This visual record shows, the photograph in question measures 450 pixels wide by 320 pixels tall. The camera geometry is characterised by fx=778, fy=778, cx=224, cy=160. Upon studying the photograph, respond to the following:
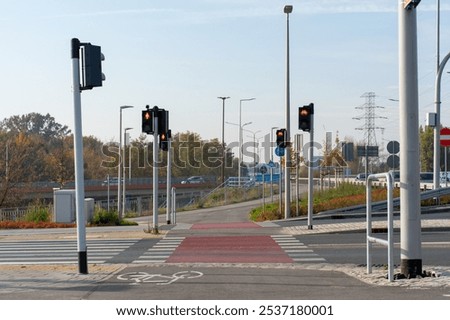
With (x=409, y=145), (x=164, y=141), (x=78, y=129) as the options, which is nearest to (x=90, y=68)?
(x=78, y=129)

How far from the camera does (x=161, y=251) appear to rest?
20.0 metres

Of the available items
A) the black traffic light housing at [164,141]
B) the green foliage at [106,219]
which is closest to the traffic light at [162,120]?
the black traffic light housing at [164,141]

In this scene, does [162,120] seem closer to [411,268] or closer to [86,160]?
[411,268]

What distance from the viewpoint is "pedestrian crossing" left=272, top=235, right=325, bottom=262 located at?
17759mm

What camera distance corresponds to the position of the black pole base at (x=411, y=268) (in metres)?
12.8

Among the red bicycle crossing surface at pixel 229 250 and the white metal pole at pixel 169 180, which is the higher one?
the white metal pole at pixel 169 180

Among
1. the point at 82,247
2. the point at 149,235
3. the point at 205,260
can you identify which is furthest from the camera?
the point at 149,235

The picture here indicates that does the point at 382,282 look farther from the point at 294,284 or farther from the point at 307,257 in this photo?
the point at 307,257

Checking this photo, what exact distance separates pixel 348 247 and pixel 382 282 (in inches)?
301

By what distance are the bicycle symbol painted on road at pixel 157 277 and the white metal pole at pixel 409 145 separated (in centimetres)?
377

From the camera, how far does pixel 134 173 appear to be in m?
100

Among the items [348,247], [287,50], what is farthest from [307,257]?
[287,50]

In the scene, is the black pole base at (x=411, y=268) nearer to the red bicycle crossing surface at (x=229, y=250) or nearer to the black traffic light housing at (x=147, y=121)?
the red bicycle crossing surface at (x=229, y=250)

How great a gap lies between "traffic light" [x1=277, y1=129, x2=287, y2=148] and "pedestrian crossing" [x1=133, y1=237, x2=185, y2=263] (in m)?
10.2
